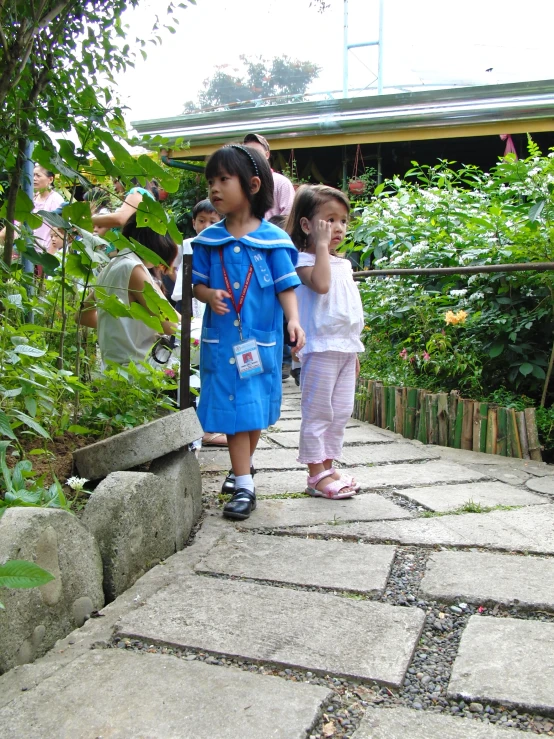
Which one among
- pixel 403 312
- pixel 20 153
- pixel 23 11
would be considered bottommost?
pixel 403 312

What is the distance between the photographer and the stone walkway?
130cm

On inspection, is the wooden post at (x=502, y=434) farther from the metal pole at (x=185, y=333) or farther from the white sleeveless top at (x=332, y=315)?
the metal pole at (x=185, y=333)

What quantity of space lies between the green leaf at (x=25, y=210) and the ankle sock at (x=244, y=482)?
1.15 meters

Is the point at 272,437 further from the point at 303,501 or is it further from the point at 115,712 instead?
the point at 115,712

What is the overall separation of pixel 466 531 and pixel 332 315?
1.03 metres

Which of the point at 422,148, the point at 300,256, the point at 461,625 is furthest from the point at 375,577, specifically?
the point at 422,148

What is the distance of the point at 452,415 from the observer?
3.97 meters

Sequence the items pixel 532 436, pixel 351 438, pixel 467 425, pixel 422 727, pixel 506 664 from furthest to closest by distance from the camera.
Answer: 1. pixel 351 438
2. pixel 467 425
3. pixel 532 436
4. pixel 506 664
5. pixel 422 727

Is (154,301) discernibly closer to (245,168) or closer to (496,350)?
(245,168)

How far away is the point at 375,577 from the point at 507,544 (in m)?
0.56

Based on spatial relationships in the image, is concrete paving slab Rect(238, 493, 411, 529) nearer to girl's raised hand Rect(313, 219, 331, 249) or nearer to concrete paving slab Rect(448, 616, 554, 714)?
concrete paving slab Rect(448, 616, 554, 714)

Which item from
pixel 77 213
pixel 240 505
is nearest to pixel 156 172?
pixel 77 213

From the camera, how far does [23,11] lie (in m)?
1.98

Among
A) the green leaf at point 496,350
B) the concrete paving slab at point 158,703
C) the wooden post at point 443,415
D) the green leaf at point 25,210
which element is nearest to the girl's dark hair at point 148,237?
the green leaf at point 25,210
